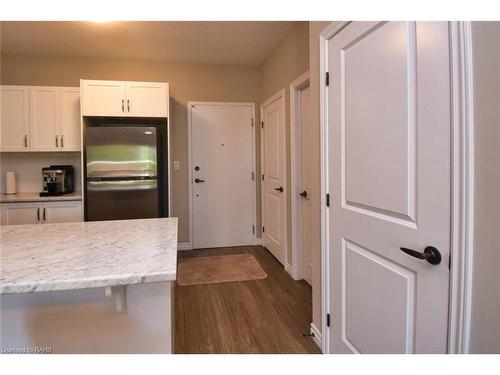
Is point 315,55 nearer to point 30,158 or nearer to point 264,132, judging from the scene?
point 264,132

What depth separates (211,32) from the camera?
3049 millimetres

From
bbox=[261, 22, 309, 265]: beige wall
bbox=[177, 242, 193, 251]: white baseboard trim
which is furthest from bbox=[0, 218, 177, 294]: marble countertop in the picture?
bbox=[177, 242, 193, 251]: white baseboard trim

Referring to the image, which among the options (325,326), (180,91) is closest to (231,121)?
(180,91)

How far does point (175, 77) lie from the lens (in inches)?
153

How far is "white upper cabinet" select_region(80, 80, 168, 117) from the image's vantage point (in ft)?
10.5

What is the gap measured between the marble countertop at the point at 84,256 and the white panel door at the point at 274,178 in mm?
2005

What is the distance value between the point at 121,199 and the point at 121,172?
29 centimetres

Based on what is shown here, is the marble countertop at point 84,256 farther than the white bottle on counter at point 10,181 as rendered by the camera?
No

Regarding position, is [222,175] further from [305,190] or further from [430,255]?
[430,255]

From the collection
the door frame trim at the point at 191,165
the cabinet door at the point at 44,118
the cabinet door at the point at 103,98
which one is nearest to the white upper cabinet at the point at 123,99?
A: the cabinet door at the point at 103,98

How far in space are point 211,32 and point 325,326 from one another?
2893 millimetres

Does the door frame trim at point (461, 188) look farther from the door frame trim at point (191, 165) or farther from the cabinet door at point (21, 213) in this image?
the cabinet door at point (21, 213)

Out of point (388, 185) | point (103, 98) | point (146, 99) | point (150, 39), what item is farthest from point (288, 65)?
point (388, 185)

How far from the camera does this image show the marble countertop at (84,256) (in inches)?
34.2
